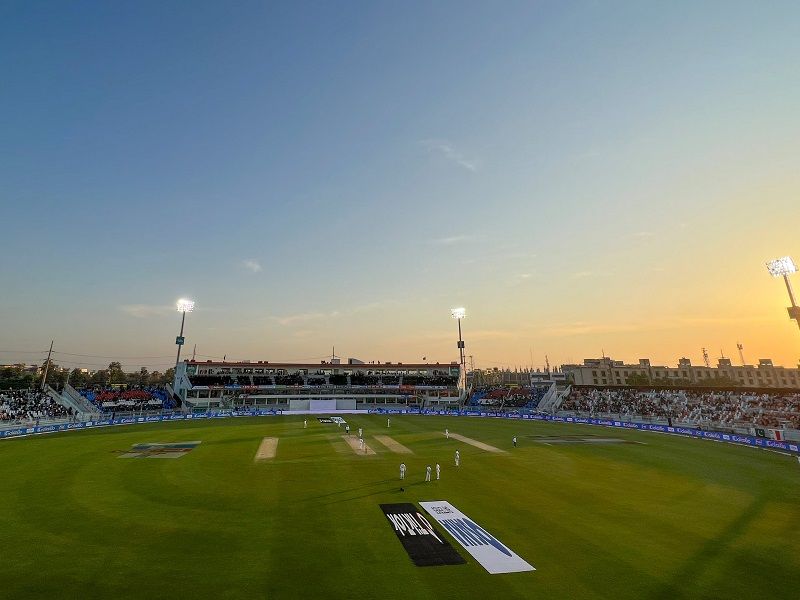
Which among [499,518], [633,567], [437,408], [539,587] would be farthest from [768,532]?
[437,408]

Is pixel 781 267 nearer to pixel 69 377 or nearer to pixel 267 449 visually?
pixel 267 449

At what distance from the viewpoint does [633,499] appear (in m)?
22.7

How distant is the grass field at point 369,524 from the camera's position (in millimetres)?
12906

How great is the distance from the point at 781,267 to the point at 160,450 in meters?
63.1

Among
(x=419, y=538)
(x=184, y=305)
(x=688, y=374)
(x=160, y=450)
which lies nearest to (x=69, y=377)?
(x=184, y=305)

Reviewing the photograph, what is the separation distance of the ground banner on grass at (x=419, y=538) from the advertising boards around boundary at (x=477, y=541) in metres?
0.66

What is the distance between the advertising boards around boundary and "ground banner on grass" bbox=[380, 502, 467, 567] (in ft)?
2.17

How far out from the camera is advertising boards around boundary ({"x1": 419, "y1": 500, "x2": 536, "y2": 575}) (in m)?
14.2

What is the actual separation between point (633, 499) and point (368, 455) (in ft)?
67.2

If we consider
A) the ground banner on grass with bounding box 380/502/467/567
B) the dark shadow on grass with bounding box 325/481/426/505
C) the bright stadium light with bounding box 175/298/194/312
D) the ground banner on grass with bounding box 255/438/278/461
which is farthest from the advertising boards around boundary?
the bright stadium light with bounding box 175/298/194/312

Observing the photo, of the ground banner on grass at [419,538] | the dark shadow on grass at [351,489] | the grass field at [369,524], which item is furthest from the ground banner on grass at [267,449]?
the ground banner on grass at [419,538]

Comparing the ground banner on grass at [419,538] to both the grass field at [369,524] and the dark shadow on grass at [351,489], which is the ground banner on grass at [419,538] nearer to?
the grass field at [369,524]

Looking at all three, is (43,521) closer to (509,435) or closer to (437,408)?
(509,435)

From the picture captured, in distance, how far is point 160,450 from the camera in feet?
121
